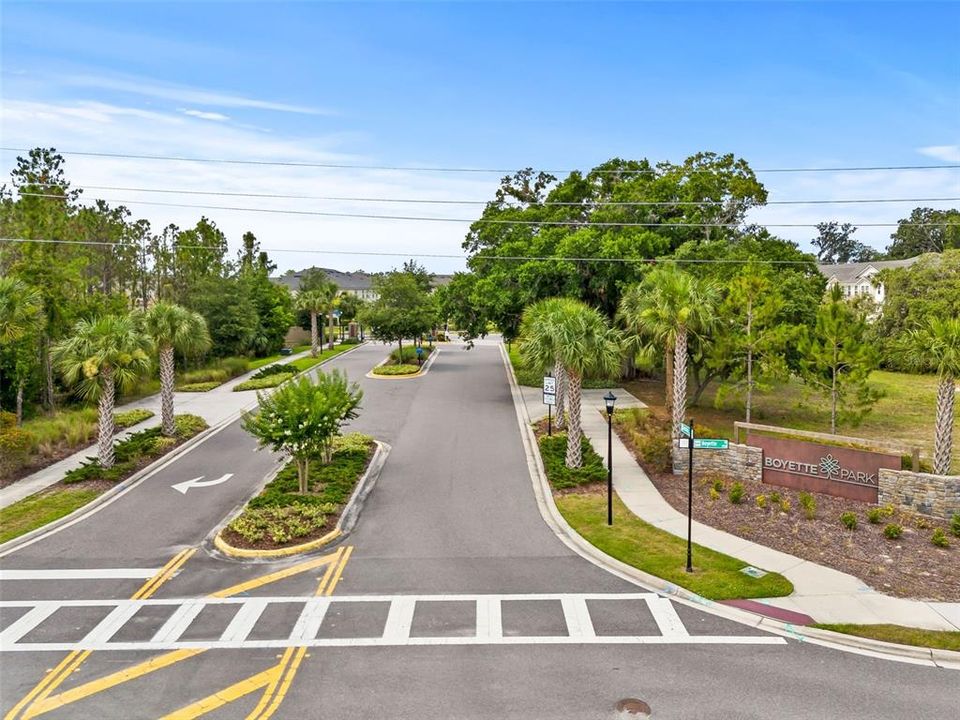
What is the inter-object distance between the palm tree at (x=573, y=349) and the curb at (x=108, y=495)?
9728 mm

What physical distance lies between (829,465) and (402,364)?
31823 millimetres

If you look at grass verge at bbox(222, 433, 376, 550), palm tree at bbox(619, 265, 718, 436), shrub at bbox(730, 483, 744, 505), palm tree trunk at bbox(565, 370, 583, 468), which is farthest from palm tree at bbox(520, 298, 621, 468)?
grass verge at bbox(222, 433, 376, 550)

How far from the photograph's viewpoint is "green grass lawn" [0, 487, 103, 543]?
1750 centimetres

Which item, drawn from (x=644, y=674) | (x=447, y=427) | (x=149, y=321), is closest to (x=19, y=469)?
(x=149, y=321)

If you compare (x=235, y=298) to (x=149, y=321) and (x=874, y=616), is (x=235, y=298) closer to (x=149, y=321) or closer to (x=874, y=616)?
(x=149, y=321)

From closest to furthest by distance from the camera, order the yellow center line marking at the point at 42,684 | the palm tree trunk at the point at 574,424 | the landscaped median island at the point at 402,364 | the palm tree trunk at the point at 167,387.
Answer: the yellow center line marking at the point at 42,684
the palm tree trunk at the point at 574,424
the palm tree trunk at the point at 167,387
the landscaped median island at the point at 402,364

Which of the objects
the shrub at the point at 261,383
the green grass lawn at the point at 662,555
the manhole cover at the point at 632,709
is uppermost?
the shrub at the point at 261,383

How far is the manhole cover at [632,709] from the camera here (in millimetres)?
9695

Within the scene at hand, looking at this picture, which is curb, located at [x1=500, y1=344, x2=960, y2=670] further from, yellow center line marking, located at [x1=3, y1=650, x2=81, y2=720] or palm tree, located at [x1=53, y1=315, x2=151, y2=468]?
palm tree, located at [x1=53, y1=315, x2=151, y2=468]

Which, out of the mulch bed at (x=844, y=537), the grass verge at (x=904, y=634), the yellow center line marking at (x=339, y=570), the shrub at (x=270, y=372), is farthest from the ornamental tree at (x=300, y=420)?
the shrub at (x=270, y=372)

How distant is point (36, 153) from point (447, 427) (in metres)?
26.9

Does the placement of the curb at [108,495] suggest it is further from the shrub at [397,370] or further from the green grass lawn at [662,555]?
the shrub at [397,370]

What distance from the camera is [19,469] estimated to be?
22.2 m

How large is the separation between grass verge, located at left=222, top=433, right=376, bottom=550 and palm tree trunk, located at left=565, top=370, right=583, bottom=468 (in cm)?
695
